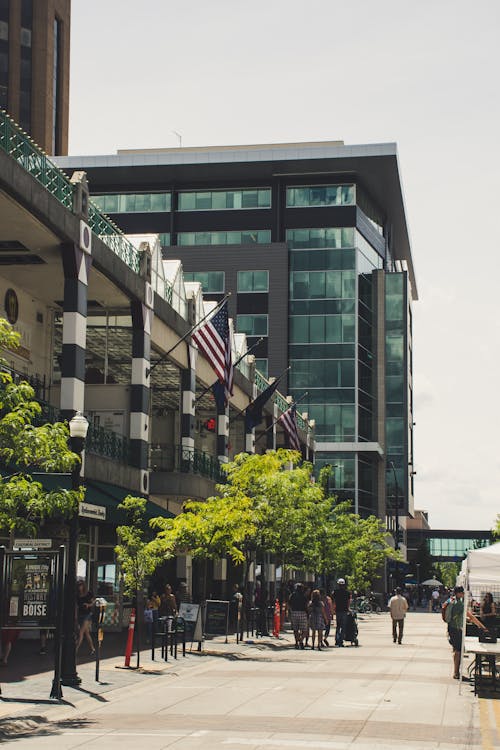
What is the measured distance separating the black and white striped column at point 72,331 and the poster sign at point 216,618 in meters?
6.98

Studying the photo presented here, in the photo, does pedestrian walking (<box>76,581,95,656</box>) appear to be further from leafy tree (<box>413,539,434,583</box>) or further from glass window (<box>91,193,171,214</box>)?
leafy tree (<box>413,539,434,583</box>)

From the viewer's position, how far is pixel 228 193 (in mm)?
103062

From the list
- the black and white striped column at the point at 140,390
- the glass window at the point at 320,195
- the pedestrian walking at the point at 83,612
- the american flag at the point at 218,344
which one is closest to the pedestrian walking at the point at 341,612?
the black and white striped column at the point at 140,390

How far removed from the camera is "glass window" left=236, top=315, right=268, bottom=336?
331 ft

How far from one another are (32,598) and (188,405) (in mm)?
26193

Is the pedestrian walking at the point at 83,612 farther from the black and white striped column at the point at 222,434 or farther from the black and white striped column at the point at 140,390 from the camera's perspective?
the black and white striped column at the point at 222,434

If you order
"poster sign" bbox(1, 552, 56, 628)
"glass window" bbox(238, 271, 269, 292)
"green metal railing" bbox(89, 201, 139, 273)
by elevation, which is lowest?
"poster sign" bbox(1, 552, 56, 628)

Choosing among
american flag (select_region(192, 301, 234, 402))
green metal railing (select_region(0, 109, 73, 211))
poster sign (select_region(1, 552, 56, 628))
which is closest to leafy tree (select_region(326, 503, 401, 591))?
american flag (select_region(192, 301, 234, 402))

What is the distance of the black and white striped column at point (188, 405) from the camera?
4428cm

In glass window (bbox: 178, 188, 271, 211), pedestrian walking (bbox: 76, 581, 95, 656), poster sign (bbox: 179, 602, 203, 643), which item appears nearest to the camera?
pedestrian walking (bbox: 76, 581, 95, 656)

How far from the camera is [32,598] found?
19.0 m

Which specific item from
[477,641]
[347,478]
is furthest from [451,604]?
[347,478]

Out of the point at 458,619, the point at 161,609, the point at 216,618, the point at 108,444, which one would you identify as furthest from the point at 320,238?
the point at 458,619

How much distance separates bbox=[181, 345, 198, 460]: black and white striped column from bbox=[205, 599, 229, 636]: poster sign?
10.8m
